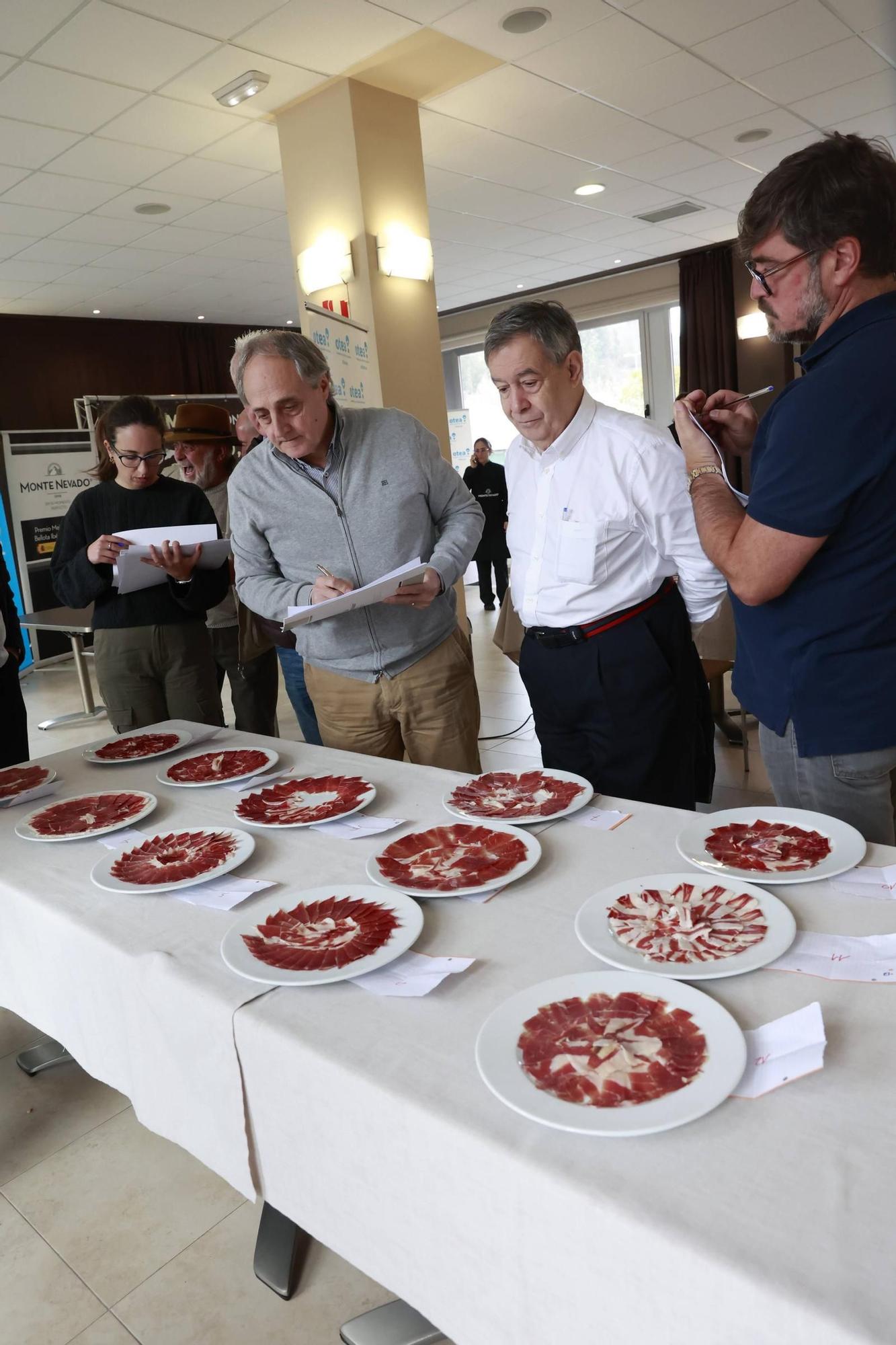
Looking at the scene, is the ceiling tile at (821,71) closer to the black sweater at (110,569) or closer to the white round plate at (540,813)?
the black sweater at (110,569)

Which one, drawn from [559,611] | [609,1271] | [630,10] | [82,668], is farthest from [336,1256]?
[82,668]

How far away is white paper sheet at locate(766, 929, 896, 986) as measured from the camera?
90cm

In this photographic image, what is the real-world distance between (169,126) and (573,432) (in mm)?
3592

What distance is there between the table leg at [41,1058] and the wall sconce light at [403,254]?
3.70m

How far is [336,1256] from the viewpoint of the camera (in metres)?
1.45

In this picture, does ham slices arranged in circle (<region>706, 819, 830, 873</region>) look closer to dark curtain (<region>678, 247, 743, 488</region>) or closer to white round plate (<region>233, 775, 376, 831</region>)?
white round plate (<region>233, 775, 376, 831</region>)

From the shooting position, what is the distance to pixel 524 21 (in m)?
3.66

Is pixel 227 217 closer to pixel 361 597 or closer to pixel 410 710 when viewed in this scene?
pixel 410 710

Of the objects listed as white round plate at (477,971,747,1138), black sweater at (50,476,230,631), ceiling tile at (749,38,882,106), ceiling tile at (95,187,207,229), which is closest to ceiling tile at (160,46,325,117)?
ceiling tile at (95,187,207,229)

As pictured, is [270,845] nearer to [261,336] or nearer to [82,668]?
[261,336]

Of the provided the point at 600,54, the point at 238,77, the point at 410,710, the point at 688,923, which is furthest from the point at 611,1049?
the point at 600,54

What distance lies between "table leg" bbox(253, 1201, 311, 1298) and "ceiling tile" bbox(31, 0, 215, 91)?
3.71 metres

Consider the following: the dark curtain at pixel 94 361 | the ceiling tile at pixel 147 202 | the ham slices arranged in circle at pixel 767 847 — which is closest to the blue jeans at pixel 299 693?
the ham slices arranged in circle at pixel 767 847

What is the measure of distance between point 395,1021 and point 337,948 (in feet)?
0.50
